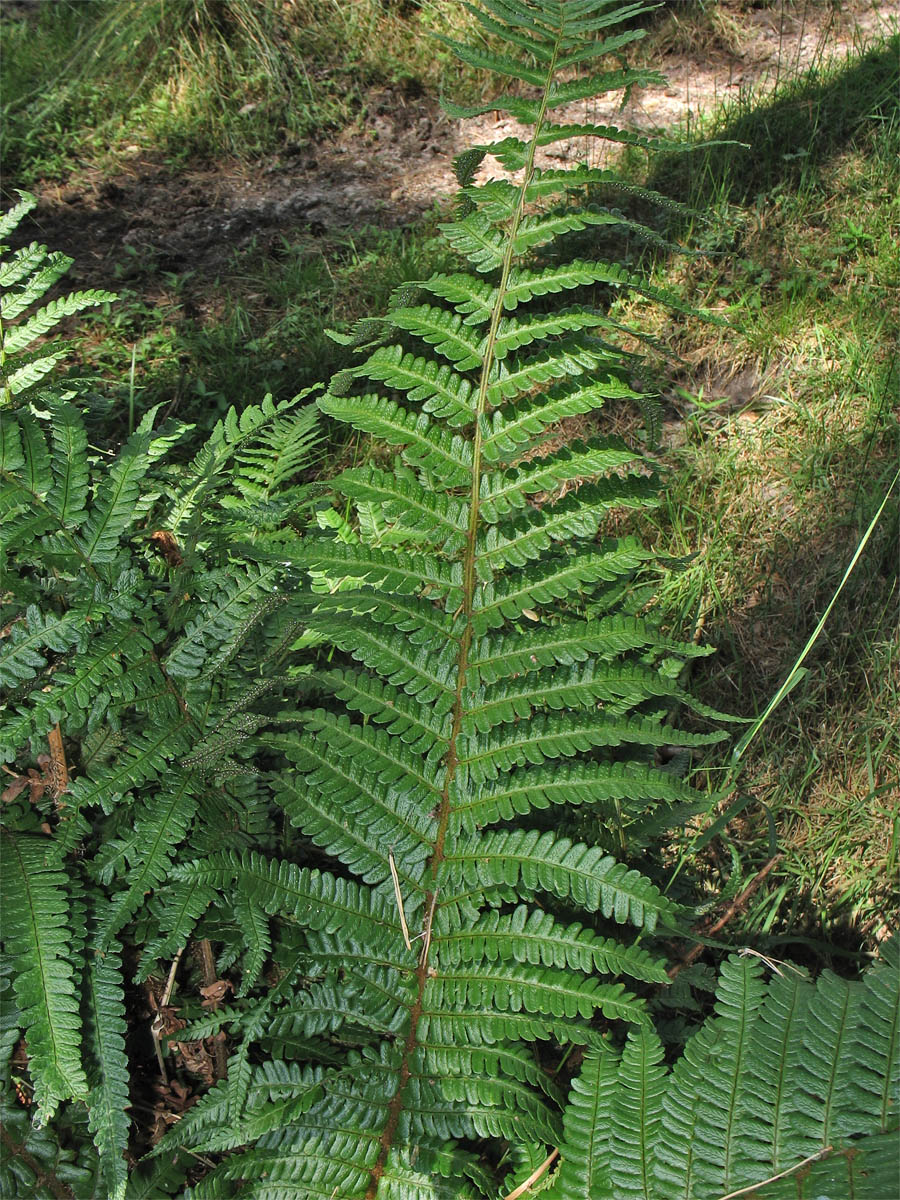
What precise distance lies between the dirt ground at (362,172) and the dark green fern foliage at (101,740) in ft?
7.68

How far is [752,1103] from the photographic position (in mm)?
1240

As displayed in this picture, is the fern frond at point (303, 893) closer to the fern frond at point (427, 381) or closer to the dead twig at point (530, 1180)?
the dead twig at point (530, 1180)

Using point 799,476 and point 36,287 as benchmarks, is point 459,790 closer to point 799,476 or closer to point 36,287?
point 36,287

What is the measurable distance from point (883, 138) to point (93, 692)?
3201mm

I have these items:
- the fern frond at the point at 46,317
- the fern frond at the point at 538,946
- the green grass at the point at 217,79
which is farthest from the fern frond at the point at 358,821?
the green grass at the point at 217,79

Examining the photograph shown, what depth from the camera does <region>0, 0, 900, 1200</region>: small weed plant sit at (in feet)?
4.50

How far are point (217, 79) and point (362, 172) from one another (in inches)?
35.1

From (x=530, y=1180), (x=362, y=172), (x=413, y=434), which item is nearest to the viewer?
(x=530, y=1180)

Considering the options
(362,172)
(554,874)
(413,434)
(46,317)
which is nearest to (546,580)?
(413,434)

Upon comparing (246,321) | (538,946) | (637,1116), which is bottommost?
(637,1116)

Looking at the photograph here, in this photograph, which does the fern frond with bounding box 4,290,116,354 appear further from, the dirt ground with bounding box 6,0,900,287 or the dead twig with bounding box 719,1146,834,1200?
the dirt ground with bounding box 6,0,900,287

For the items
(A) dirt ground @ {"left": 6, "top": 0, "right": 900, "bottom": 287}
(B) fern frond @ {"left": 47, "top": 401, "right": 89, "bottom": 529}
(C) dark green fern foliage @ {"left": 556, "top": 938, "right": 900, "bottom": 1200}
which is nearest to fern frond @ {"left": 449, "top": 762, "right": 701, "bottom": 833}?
(C) dark green fern foliage @ {"left": 556, "top": 938, "right": 900, "bottom": 1200}

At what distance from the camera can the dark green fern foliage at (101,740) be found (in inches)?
56.7

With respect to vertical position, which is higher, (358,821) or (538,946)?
(358,821)
